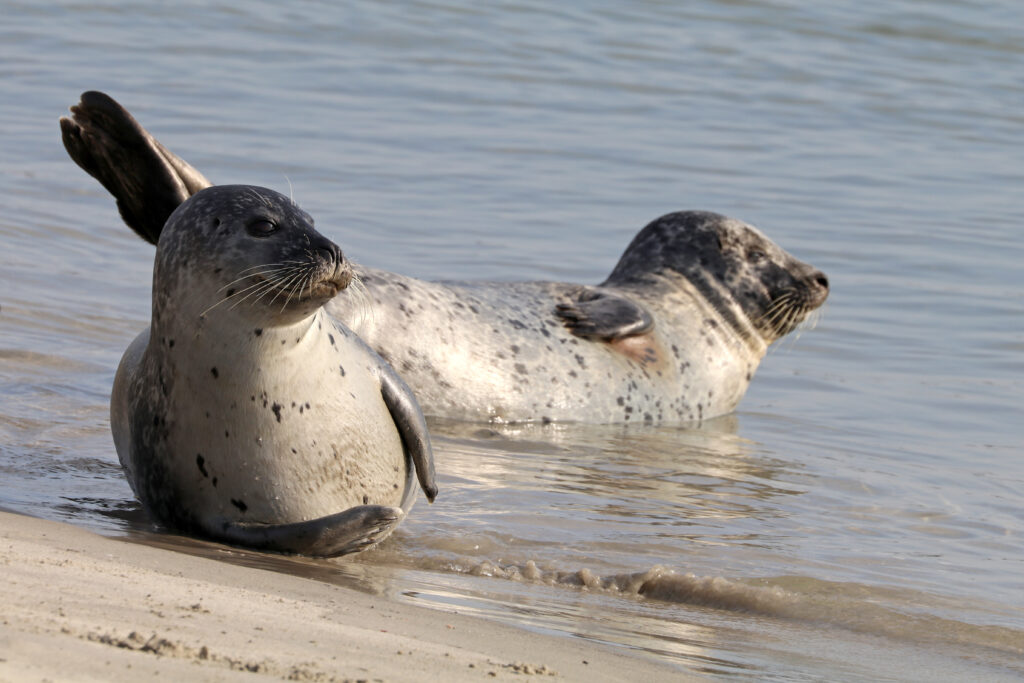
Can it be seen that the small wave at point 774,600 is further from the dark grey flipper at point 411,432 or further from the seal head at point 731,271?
the seal head at point 731,271

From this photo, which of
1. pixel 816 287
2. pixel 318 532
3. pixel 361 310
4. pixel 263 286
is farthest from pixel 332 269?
pixel 816 287

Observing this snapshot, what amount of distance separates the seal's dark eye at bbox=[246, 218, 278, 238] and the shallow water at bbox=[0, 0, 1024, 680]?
755 millimetres

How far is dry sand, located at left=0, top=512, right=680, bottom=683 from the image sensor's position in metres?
2.38

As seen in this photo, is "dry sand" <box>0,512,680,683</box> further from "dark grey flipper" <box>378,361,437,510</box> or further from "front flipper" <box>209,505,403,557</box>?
"dark grey flipper" <box>378,361,437,510</box>

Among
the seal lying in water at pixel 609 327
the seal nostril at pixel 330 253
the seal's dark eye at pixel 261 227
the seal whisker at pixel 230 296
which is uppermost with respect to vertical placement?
the seal's dark eye at pixel 261 227

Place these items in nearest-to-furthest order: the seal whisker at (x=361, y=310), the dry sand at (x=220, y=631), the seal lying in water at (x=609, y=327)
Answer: the dry sand at (x=220, y=631), the seal whisker at (x=361, y=310), the seal lying in water at (x=609, y=327)

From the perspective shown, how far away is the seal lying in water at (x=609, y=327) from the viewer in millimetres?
6805

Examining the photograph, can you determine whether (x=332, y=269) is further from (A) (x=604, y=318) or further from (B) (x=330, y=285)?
(A) (x=604, y=318)

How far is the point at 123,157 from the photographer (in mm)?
5184

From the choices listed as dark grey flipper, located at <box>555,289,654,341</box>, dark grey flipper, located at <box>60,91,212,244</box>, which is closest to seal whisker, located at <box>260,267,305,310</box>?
dark grey flipper, located at <box>60,91,212,244</box>

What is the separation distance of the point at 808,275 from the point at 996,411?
1295mm

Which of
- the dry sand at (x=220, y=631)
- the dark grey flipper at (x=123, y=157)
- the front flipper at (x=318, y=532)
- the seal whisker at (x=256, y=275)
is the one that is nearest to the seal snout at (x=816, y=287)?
the dark grey flipper at (x=123, y=157)

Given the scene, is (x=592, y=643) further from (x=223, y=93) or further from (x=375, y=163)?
(x=223, y=93)

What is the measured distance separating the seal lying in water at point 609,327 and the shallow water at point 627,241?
19 centimetres
